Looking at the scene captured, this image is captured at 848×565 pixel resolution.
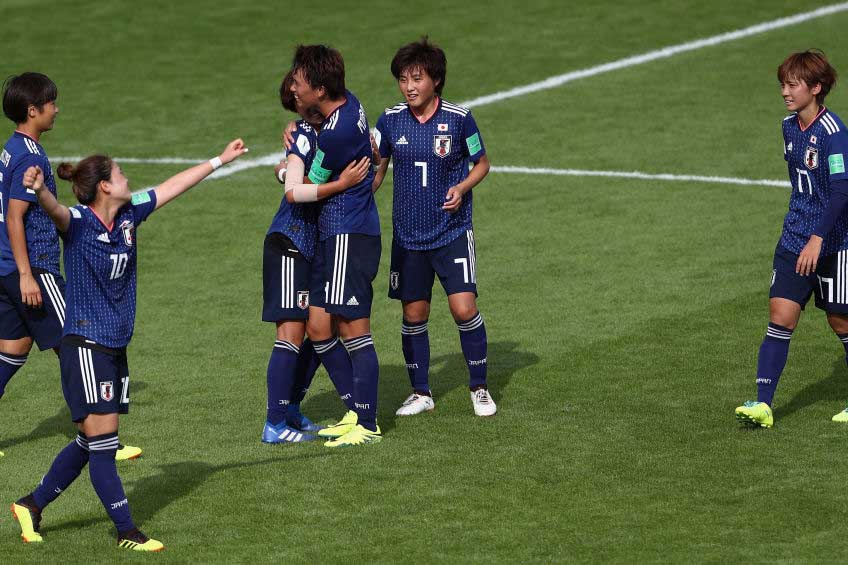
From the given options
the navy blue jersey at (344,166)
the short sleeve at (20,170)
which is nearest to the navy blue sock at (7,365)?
the short sleeve at (20,170)

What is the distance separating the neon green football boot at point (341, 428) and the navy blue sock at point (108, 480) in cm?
203

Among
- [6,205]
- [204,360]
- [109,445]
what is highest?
[6,205]

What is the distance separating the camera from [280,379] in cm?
924

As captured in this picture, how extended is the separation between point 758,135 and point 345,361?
9.42 meters

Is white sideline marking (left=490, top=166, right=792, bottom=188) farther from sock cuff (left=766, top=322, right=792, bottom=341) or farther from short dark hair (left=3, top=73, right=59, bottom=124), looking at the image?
short dark hair (left=3, top=73, right=59, bottom=124)

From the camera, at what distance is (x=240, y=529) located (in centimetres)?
769

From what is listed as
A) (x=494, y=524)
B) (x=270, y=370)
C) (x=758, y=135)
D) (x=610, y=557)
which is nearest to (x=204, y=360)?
(x=270, y=370)

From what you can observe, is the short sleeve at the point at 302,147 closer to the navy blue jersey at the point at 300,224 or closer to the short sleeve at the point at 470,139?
the navy blue jersey at the point at 300,224

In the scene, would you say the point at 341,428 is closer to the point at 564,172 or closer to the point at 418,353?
the point at 418,353

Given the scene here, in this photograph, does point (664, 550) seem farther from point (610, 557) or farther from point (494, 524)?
point (494, 524)

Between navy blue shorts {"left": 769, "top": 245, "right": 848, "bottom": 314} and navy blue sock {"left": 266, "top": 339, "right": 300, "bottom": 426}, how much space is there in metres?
3.01

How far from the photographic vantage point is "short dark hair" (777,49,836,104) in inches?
348

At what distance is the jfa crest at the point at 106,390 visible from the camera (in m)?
7.39

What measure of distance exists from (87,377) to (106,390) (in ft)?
0.38
